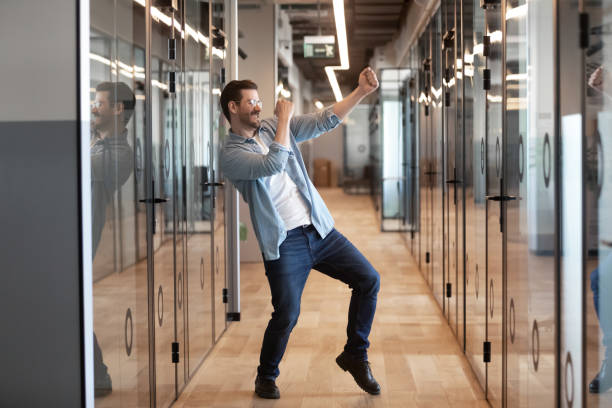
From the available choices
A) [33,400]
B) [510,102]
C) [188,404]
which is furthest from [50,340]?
[510,102]

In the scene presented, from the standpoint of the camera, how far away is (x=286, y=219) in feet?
10.8

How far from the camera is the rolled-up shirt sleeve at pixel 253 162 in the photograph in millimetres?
3039

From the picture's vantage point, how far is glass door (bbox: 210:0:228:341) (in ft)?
14.9

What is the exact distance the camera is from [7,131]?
6.98 ft

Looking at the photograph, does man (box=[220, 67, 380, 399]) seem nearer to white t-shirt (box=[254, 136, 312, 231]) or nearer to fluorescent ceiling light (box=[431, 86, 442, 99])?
white t-shirt (box=[254, 136, 312, 231])

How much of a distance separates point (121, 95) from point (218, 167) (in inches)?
82.6

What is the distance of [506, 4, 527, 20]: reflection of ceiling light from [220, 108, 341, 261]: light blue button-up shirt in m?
0.99

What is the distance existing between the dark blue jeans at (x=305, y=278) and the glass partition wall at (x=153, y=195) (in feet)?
1.72

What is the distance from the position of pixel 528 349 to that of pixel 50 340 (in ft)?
5.84

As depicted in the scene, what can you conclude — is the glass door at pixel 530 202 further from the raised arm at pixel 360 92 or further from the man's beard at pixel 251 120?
the man's beard at pixel 251 120

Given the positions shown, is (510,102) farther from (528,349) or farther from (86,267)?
(86,267)

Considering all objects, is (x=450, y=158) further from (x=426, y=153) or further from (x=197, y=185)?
(x=426, y=153)

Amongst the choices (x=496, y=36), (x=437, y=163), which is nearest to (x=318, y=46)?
(x=437, y=163)

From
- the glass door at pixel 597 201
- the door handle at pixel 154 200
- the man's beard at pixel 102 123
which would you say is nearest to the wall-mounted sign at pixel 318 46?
the door handle at pixel 154 200
